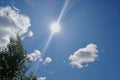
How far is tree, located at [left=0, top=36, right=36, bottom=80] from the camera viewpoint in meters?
29.6

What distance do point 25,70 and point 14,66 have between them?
7.83ft

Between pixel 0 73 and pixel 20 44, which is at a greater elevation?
pixel 20 44

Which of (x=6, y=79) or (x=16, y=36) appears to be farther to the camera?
(x=16, y=36)

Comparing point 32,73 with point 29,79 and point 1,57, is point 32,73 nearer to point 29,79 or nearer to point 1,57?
point 29,79

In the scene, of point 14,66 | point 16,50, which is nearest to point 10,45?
point 16,50

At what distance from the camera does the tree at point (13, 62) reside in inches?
1167

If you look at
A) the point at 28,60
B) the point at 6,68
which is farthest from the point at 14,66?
the point at 28,60

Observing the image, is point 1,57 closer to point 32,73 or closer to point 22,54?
point 22,54

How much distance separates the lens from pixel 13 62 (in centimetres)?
3006

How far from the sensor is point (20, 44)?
111ft

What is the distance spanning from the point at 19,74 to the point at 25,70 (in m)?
1.30

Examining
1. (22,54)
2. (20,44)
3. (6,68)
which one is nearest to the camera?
(6,68)

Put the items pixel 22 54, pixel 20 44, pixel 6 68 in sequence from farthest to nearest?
pixel 20 44, pixel 22 54, pixel 6 68

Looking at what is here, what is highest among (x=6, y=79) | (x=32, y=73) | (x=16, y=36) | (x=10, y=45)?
(x=16, y=36)
